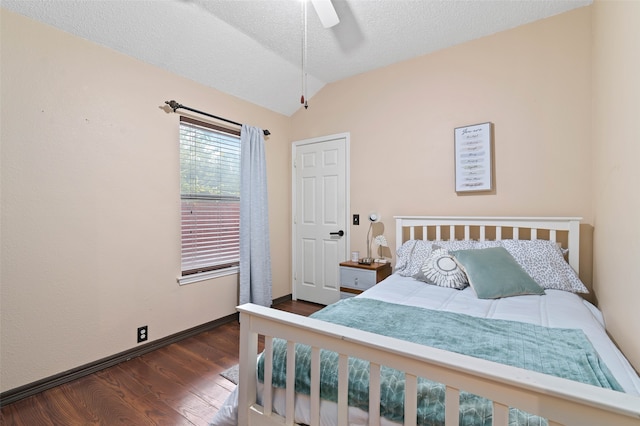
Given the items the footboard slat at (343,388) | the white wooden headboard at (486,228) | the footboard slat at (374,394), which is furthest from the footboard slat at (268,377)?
the white wooden headboard at (486,228)

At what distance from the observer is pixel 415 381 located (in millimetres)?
839

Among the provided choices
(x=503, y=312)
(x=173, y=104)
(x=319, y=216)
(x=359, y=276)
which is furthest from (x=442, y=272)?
(x=173, y=104)

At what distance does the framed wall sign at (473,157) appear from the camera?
250 cm

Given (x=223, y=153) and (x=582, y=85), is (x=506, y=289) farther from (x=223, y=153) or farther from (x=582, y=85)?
(x=223, y=153)

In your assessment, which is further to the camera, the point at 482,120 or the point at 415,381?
the point at 482,120

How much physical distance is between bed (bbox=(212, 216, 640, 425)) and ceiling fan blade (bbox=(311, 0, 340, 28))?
175cm

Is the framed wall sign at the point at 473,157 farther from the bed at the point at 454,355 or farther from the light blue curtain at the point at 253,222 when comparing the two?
the light blue curtain at the point at 253,222

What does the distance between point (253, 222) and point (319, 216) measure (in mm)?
834

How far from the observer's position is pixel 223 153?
3014 millimetres

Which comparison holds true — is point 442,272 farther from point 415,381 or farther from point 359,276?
point 415,381

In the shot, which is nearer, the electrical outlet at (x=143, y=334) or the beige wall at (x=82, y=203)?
the beige wall at (x=82, y=203)

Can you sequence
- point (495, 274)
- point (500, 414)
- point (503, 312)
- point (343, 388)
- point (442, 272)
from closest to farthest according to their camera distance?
point (500, 414) → point (343, 388) → point (503, 312) → point (495, 274) → point (442, 272)

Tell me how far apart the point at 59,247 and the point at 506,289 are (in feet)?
9.66

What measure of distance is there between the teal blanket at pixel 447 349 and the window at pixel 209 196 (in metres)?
1.72
